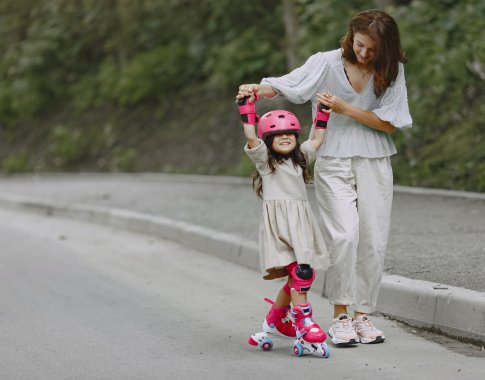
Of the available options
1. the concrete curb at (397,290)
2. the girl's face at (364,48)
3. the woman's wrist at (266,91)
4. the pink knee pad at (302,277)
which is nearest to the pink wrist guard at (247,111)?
the woman's wrist at (266,91)

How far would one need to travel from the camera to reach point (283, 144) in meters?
6.04

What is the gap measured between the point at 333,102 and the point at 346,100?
9.4 inches

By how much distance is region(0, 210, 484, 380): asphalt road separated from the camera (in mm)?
5688

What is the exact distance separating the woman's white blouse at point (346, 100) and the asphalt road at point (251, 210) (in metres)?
1.29

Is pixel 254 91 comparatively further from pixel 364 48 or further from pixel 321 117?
pixel 364 48

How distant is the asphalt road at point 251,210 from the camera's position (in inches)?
319

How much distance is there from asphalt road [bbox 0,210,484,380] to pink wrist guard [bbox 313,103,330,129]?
126cm

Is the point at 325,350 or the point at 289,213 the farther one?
the point at 289,213

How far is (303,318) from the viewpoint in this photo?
598 centimetres

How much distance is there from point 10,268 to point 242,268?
211 cm

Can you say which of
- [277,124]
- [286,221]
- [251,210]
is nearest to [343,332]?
[286,221]

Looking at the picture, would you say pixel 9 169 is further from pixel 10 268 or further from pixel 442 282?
pixel 442 282

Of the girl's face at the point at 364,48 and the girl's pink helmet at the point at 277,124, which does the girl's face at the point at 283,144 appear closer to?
the girl's pink helmet at the point at 277,124

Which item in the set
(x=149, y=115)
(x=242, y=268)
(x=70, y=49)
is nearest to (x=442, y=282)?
(x=242, y=268)
